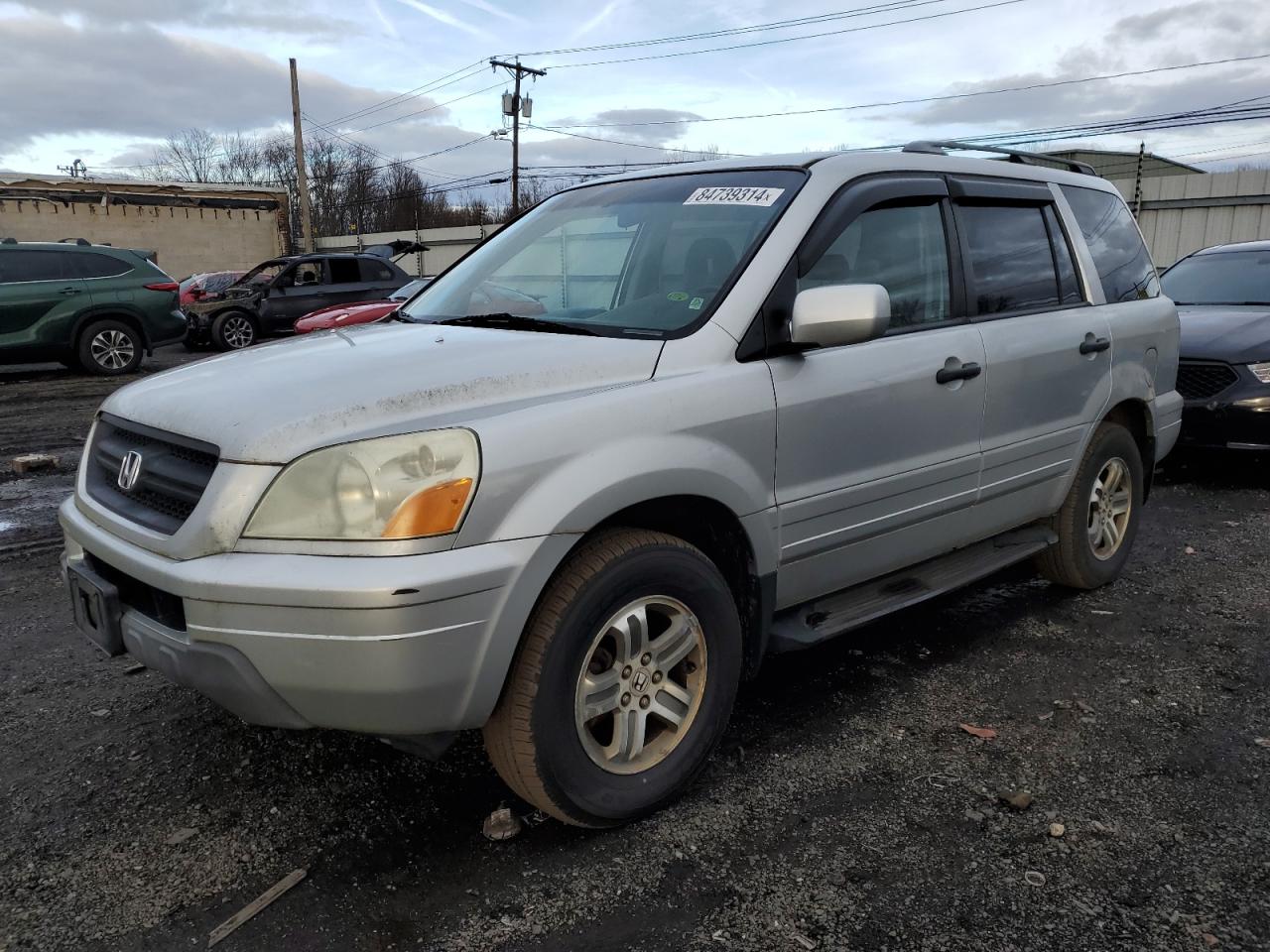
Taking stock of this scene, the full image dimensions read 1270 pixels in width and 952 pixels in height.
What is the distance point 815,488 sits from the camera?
9.65 ft

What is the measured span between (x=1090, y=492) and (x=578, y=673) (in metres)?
2.88

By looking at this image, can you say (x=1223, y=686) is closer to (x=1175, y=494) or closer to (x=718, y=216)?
(x=718, y=216)

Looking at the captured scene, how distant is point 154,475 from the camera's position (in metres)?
2.46

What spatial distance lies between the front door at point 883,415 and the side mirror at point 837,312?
16 cm

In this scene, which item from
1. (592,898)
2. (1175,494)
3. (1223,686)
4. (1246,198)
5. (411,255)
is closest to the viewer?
(592,898)

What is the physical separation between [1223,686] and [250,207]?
1332 inches

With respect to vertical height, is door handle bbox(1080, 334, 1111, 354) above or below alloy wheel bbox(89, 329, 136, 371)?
above

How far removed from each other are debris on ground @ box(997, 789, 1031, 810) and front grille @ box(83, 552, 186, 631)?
223 cm

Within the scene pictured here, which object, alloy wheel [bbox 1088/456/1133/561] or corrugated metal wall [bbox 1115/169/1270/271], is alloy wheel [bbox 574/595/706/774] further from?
corrugated metal wall [bbox 1115/169/1270/271]

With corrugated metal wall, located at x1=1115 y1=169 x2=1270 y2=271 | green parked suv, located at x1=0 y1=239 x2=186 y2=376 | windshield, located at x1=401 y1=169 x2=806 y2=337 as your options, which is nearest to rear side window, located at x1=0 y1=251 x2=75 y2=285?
green parked suv, located at x1=0 y1=239 x2=186 y2=376

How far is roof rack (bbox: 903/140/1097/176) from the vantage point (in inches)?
148

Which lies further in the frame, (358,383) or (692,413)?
(692,413)

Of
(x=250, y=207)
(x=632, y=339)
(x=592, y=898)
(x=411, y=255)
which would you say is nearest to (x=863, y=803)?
(x=592, y=898)

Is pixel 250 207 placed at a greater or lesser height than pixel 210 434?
greater
